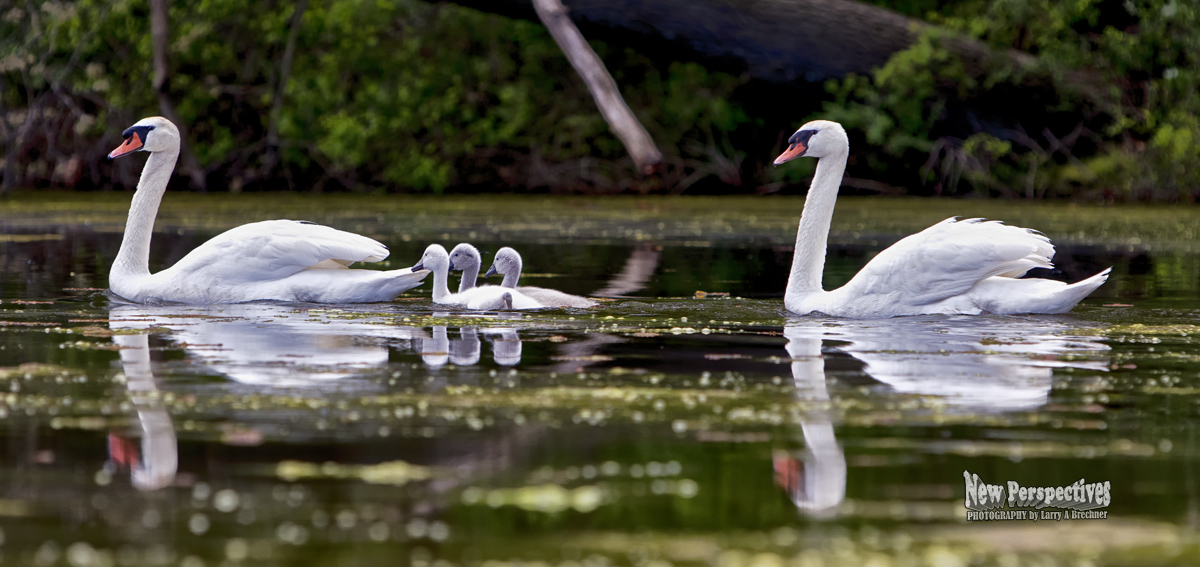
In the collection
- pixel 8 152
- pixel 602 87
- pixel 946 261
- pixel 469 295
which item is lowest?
pixel 8 152

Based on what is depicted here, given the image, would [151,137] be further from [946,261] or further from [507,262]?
[946,261]

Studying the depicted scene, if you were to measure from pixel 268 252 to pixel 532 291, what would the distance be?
1422mm

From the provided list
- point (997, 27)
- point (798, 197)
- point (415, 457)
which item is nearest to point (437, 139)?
point (798, 197)

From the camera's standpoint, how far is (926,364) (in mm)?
5992

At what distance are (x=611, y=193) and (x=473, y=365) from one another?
57.2 feet

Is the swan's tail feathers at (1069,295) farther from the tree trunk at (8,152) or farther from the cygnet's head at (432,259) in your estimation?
the tree trunk at (8,152)

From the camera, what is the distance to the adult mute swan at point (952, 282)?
761 centimetres

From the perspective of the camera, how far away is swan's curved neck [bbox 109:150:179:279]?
865cm

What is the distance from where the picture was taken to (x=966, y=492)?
3744 mm

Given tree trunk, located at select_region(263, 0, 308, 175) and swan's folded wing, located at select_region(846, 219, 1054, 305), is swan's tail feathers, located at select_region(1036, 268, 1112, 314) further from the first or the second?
tree trunk, located at select_region(263, 0, 308, 175)

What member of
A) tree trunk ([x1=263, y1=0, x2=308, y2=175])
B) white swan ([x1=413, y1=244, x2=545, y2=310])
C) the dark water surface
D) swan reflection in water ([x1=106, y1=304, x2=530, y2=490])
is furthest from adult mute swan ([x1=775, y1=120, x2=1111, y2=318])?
tree trunk ([x1=263, y1=0, x2=308, y2=175])

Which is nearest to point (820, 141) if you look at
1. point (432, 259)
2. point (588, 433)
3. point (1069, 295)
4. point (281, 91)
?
point (1069, 295)

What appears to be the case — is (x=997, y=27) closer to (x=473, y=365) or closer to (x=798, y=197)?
(x=798, y=197)

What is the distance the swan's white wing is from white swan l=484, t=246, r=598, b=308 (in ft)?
2.52
